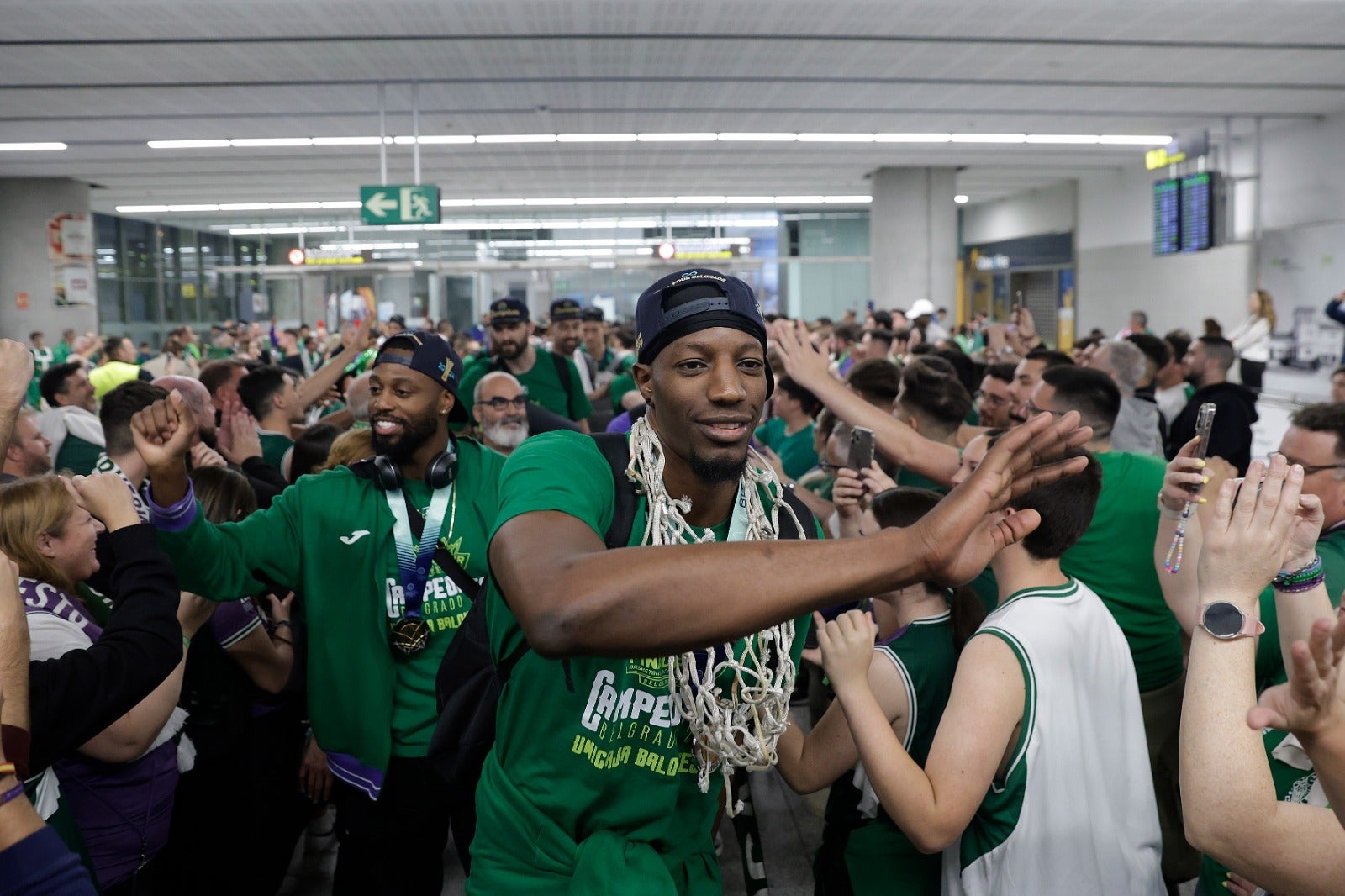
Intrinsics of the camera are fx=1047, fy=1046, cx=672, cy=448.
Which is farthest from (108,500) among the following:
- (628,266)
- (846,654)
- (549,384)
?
(628,266)

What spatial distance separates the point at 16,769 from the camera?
1650mm

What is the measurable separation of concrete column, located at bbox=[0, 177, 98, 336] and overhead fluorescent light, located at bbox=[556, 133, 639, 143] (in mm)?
10297

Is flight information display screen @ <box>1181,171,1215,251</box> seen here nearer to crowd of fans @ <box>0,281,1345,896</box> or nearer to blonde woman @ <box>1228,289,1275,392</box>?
blonde woman @ <box>1228,289,1275,392</box>

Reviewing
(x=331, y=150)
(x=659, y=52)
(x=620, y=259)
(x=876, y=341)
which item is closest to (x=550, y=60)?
(x=659, y=52)

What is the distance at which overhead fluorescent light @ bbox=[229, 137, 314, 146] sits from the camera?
14.7 meters

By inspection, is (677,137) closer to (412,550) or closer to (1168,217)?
(1168,217)

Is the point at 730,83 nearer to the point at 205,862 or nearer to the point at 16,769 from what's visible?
the point at 205,862

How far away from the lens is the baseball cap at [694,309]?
5.35 ft

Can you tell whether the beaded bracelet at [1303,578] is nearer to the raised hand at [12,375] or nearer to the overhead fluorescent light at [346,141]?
the raised hand at [12,375]

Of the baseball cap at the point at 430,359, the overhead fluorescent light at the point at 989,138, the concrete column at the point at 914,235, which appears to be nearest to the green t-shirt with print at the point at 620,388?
the baseball cap at the point at 430,359

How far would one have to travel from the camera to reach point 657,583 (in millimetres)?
1097

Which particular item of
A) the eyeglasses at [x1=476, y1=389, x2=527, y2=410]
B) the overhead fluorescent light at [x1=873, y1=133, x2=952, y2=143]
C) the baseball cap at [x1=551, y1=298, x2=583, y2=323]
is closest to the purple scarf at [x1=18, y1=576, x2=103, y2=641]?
the eyeglasses at [x1=476, y1=389, x2=527, y2=410]

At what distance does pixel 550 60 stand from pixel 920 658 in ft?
30.3

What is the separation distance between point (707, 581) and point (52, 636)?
6.16 ft
